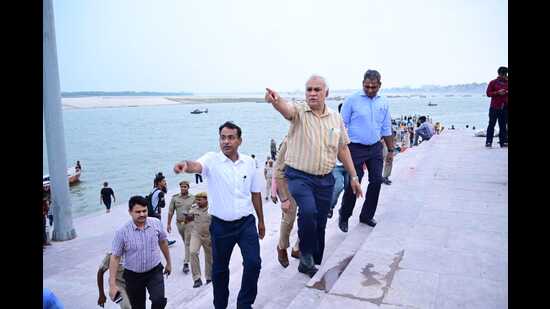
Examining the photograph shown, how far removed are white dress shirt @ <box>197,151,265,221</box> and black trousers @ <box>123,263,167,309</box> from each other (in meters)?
1.22

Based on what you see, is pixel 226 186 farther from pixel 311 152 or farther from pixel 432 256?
pixel 432 256

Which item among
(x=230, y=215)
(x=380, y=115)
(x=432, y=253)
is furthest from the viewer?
(x=380, y=115)

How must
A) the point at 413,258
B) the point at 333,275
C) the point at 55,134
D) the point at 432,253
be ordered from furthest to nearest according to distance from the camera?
the point at 55,134 → the point at 432,253 → the point at 413,258 → the point at 333,275

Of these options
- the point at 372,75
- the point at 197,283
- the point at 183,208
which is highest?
the point at 372,75

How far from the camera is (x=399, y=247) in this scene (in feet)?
12.7

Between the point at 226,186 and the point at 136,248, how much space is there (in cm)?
128

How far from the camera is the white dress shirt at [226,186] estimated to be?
3.13 meters

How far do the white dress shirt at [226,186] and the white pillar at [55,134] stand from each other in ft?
30.1

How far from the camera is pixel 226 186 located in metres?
3.15

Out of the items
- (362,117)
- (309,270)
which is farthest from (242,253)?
(362,117)

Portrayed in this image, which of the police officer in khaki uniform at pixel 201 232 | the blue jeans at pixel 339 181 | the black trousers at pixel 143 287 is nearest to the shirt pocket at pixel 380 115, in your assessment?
the blue jeans at pixel 339 181
